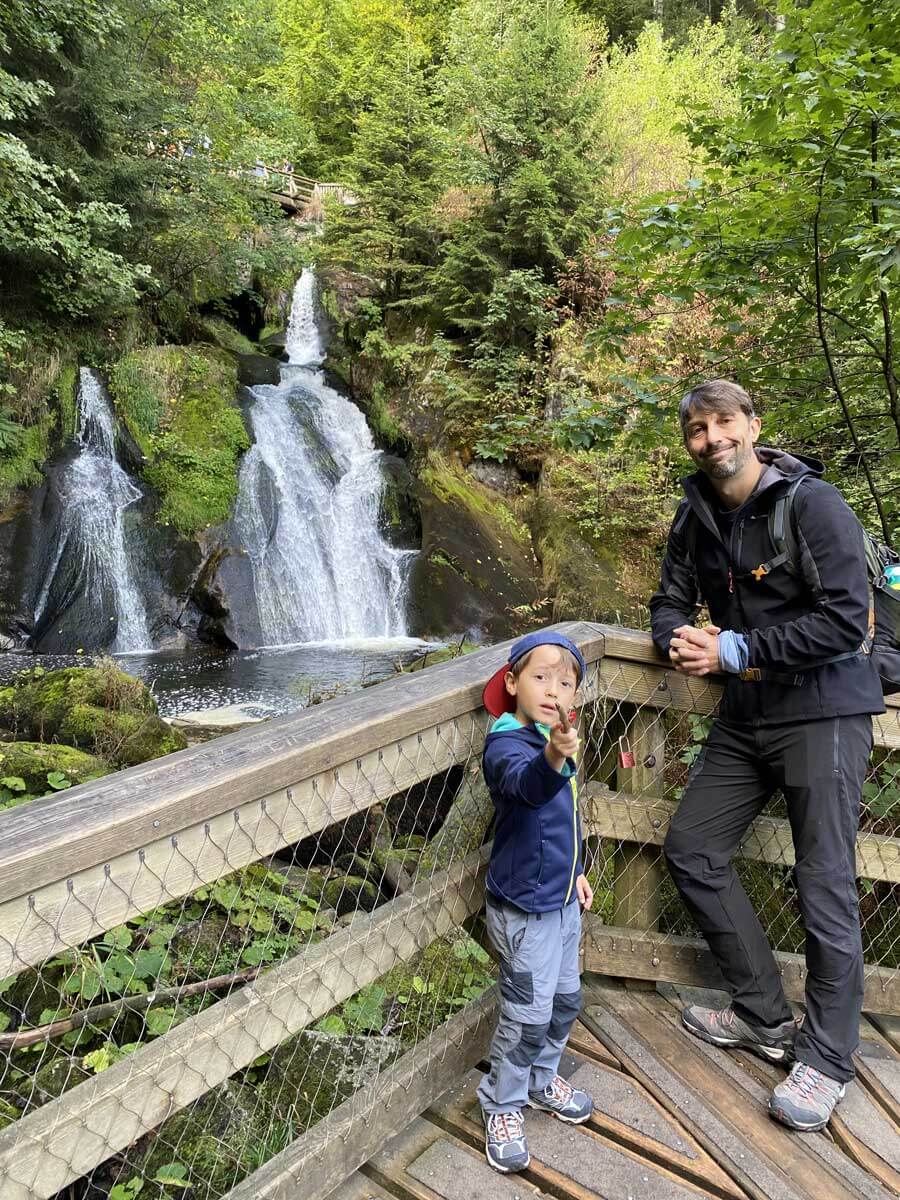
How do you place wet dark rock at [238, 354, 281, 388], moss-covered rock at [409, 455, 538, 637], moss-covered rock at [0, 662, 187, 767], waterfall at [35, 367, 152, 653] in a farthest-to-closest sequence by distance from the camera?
wet dark rock at [238, 354, 281, 388]
moss-covered rock at [409, 455, 538, 637]
waterfall at [35, 367, 152, 653]
moss-covered rock at [0, 662, 187, 767]

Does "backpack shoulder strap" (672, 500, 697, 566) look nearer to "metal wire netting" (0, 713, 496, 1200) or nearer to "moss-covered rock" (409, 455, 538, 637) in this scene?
"metal wire netting" (0, 713, 496, 1200)

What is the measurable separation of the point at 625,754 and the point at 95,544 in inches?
425

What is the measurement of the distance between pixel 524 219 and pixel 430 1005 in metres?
14.3

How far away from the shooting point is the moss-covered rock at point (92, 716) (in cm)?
554

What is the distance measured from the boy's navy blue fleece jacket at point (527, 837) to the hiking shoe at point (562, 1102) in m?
0.58

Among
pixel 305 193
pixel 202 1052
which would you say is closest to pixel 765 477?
pixel 202 1052

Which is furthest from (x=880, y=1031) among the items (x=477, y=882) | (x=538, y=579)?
(x=538, y=579)

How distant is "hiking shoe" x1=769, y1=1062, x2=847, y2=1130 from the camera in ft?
6.84

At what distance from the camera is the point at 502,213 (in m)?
14.5

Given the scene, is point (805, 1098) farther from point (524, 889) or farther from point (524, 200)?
point (524, 200)

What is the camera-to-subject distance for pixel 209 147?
14500 mm

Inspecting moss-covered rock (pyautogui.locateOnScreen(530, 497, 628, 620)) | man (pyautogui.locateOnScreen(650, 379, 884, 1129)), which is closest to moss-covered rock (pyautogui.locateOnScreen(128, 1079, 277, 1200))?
man (pyautogui.locateOnScreen(650, 379, 884, 1129))

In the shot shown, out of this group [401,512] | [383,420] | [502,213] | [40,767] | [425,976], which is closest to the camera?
[425,976]

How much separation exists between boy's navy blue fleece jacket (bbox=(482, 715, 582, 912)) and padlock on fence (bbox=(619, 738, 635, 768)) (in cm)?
53
